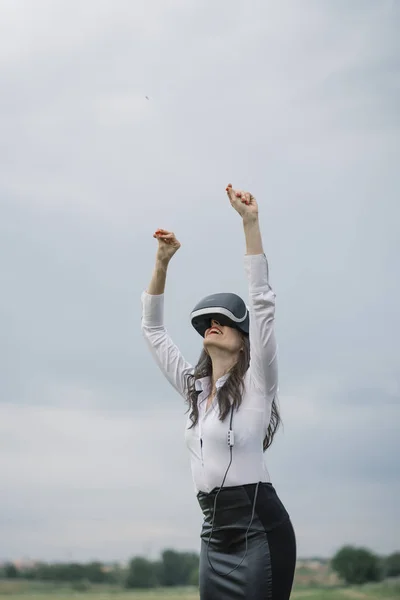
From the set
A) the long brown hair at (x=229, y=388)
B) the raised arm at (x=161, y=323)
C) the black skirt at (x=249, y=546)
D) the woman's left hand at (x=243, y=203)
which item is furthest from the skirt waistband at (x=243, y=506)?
the woman's left hand at (x=243, y=203)

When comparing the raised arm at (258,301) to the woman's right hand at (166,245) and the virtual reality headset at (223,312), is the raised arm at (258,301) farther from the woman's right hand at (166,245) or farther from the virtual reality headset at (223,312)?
the woman's right hand at (166,245)

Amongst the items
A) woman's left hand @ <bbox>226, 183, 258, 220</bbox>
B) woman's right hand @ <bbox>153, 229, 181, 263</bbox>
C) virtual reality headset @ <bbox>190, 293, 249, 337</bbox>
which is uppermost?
woman's right hand @ <bbox>153, 229, 181, 263</bbox>

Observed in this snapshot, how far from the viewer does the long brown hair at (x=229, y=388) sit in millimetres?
3018

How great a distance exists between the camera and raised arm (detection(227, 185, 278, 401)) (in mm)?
2854

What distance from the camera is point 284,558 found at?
2889mm

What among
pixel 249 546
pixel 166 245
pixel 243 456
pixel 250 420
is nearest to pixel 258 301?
pixel 250 420

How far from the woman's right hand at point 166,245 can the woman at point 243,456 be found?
1.14ft

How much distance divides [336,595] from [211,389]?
3699 mm

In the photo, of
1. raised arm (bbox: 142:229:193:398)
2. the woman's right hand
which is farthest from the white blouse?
the woman's right hand

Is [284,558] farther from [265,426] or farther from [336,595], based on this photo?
[336,595]

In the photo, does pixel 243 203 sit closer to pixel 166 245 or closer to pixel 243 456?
pixel 166 245

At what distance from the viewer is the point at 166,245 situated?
343 cm

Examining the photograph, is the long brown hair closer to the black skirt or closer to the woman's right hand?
the black skirt

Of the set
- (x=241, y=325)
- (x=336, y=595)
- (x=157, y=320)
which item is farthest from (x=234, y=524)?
(x=336, y=595)
